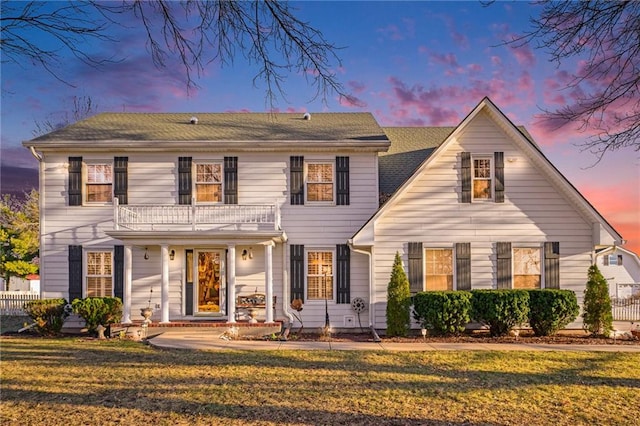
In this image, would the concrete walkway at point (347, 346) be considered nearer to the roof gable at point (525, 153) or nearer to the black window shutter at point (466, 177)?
the roof gable at point (525, 153)

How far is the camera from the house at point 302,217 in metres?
14.9

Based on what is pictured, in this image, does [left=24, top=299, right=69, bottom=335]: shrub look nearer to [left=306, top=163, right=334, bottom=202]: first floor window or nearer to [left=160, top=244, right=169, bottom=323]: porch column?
[left=160, top=244, right=169, bottom=323]: porch column

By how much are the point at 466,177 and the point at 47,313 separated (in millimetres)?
13284

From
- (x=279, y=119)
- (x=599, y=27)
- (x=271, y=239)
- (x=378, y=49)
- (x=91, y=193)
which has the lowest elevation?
(x=271, y=239)

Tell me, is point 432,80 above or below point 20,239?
above

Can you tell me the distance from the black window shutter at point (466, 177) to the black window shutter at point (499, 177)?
0.84 m

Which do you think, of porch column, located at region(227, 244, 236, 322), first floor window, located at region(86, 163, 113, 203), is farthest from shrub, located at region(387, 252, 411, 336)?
first floor window, located at region(86, 163, 113, 203)

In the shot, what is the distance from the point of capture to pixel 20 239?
Answer: 1061 inches

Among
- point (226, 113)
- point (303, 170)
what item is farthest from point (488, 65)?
point (226, 113)

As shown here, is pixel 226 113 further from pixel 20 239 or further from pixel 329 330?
pixel 20 239

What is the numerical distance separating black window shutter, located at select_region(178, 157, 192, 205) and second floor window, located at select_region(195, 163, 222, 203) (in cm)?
26

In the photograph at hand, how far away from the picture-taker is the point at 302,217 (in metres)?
15.6

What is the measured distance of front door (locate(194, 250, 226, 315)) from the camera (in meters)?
15.4

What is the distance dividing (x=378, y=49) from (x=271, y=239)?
7.37m
